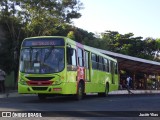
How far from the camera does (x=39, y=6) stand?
2902 cm

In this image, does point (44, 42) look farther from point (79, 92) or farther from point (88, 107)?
point (88, 107)

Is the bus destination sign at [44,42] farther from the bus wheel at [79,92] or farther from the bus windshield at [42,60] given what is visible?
the bus wheel at [79,92]

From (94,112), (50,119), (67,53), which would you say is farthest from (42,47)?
(50,119)

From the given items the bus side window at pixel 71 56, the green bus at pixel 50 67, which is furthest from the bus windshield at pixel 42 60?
the bus side window at pixel 71 56

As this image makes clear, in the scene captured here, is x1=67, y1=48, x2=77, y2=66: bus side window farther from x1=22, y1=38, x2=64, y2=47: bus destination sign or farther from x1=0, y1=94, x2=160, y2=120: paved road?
x1=0, y1=94, x2=160, y2=120: paved road

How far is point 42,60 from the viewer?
57.9 ft

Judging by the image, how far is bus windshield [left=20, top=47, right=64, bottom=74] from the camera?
1744 cm

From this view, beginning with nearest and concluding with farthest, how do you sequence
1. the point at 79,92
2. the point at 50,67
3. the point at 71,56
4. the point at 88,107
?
the point at 88,107 → the point at 50,67 → the point at 71,56 → the point at 79,92

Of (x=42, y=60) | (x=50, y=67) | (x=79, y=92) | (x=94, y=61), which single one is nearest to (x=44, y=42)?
(x=42, y=60)

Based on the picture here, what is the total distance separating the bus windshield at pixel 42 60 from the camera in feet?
57.2

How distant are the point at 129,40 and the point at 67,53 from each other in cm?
5438

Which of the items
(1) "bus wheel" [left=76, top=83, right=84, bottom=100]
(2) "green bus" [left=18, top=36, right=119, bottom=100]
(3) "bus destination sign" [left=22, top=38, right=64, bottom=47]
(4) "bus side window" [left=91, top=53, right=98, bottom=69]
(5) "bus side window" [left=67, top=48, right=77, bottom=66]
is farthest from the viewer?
(4) "bus side window" [left=91, top=53, right=98, bottom=69]

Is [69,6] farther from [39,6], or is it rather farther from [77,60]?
[77,60]

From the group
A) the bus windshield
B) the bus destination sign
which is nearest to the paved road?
the bus windshield
